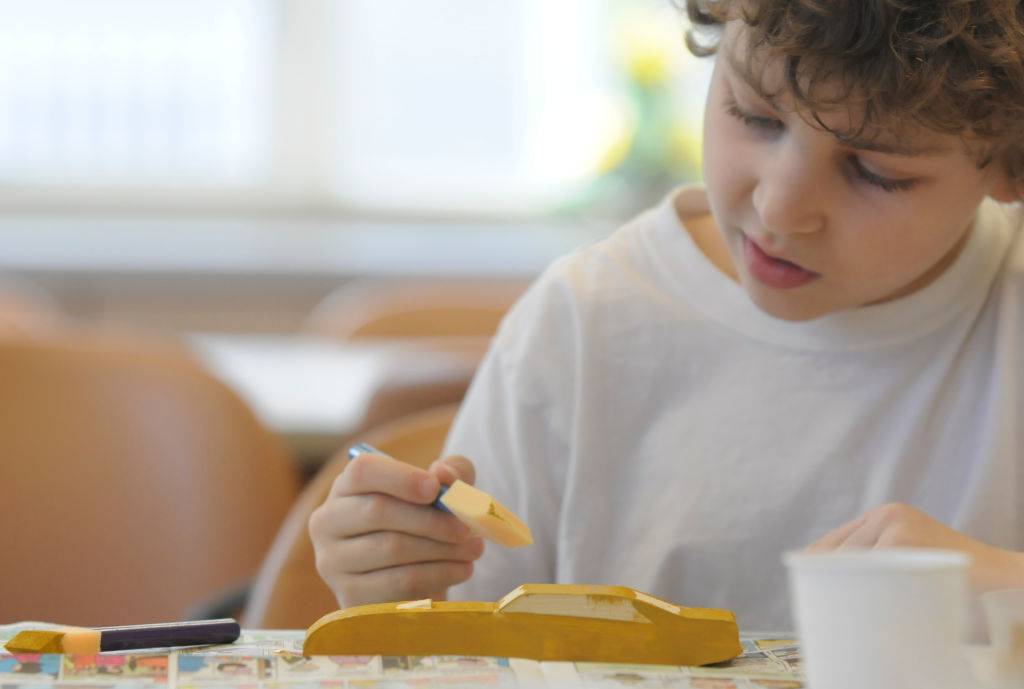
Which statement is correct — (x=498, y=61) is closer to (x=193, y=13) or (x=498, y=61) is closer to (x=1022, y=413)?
(x=193, y=13)

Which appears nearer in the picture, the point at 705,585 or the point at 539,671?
the point at 539,671

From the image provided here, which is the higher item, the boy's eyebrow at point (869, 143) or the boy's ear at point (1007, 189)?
the boy's eyebrow at point (869, 143)

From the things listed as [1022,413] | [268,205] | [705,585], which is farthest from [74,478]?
[268,205]

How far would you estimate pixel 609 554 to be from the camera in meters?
1.07

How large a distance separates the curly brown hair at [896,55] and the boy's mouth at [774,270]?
11 cm

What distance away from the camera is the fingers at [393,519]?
2.78 feet

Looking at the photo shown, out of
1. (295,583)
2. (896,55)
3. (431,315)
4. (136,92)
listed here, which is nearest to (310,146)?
(136,92)

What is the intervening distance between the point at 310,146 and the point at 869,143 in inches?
131

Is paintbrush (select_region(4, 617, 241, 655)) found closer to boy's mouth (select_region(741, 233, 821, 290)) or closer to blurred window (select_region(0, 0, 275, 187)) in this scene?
boy's mouth (select_region(741, 233, 821, 290))

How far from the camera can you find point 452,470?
861 mm

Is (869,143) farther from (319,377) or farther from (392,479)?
(319,377)

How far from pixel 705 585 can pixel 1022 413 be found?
0.27m

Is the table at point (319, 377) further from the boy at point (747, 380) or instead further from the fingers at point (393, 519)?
the fingers at point (393, 519)

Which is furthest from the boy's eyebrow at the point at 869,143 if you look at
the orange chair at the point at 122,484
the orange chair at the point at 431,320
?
the orange chair at the point at 431,320
